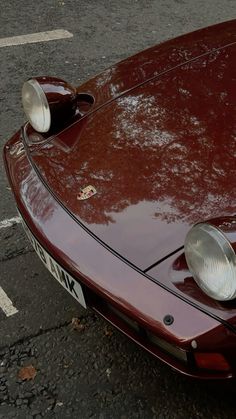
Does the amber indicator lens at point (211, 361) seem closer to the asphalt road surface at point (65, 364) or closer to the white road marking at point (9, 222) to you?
the asphalt road surface at point (65, 364)

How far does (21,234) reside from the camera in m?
3.16

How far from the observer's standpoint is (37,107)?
8.71 ft

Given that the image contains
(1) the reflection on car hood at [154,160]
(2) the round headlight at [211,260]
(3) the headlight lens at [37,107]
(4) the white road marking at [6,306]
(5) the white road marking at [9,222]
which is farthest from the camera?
(5) the white road marking at [9,222]

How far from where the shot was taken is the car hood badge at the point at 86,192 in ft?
7.43

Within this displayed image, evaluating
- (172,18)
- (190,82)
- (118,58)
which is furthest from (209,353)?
(172,18)

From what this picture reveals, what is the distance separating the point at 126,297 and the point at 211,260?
12.2 inches

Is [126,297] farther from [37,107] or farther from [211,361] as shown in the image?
[37,107]

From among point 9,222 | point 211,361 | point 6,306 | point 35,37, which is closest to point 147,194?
point 211,361

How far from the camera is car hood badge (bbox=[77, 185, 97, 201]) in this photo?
2264 mm

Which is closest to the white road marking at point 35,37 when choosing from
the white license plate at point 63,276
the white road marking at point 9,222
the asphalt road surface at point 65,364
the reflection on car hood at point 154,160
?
the asphalt road surface at point 65,364

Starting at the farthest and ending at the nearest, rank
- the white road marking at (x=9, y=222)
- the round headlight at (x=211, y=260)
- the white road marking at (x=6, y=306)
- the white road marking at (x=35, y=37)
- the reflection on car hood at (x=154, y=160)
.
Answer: the white road marking at (x=35, y=37) → the white road marking at (x=9, y=222) → the white road marking at (x=6, y=306) → the reflection on car hood at (x=154, y=160) → the round headlight at (x=211, y=260)

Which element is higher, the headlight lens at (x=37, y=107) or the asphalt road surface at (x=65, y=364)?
the headlight lens at (x=37, y=107)

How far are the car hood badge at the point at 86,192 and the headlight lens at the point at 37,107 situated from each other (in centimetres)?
47

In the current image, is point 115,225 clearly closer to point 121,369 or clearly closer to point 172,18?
point 121,369
